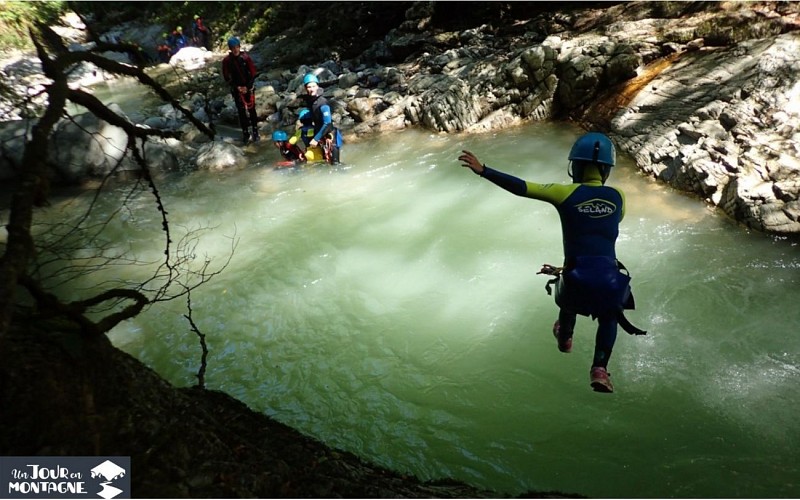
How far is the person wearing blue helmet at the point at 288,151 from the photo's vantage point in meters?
8.47

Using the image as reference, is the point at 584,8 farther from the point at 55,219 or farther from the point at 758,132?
the point at 55,219

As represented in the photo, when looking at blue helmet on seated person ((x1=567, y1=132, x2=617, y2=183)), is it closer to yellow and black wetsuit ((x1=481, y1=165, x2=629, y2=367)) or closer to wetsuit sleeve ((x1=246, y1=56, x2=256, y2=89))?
yellow and black wetsuit ((x1=481, y1=165, x2=629, y2=367))

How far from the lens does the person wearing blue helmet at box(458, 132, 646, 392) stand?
2.86 meters

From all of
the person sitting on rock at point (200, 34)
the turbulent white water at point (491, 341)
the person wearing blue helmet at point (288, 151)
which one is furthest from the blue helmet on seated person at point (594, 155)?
the person sitting on rock at point (200, 34)

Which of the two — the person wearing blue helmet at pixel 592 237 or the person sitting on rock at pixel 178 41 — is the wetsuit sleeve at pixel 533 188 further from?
the person sitting on rock at pixel 178 41

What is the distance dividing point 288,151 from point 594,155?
6.75m

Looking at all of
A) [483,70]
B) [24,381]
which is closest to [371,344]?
[24,381]

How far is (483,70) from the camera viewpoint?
996 cm

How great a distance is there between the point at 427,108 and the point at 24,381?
9.06 m

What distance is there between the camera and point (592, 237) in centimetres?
294

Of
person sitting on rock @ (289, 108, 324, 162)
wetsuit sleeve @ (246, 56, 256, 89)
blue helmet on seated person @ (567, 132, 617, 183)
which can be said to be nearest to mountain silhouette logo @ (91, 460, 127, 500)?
blue helmet on seated person @ (567, 132, 617, 183)

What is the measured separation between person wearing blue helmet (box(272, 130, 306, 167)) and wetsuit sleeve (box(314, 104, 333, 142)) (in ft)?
1.98

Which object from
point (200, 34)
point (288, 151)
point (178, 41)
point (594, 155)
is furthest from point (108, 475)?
point (200, 34)

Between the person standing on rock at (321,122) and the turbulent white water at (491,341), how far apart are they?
63.8 inches
